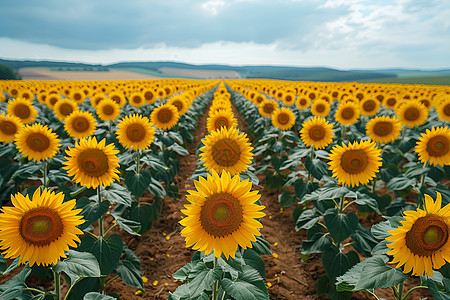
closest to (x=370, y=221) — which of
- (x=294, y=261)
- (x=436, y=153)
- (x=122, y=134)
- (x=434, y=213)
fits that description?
(x=294, y=261)

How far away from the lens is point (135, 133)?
161 inches

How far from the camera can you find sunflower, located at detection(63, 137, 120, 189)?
2828 millimetres

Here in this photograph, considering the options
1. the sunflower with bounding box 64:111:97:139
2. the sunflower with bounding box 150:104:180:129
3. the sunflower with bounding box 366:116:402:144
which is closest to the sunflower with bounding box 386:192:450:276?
the sunflower with bounding box 366:116:402:144

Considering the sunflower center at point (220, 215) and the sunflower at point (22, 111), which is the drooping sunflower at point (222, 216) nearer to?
the sunflower center at point (220, 215)

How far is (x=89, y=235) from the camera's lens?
3.26 meters

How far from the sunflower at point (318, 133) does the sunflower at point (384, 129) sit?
1.04 meters

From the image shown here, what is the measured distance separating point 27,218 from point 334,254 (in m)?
3.32

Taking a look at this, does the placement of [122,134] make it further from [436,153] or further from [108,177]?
[436,153]

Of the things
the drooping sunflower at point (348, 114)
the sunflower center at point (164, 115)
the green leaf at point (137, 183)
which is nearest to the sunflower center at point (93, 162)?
the green leaf at point (137, 183)

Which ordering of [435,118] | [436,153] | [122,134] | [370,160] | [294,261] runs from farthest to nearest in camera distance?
1. [435,118]
2. [294,261]
3. [122,134]
4. [436,153]
5. [370,160]

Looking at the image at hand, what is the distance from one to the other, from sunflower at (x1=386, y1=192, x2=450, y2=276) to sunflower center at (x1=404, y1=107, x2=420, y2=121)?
5.18 m

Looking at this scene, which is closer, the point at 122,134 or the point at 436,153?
the point at 436,153

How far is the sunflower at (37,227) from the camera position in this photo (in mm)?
1805

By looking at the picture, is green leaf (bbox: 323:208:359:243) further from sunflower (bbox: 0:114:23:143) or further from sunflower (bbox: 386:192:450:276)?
sunflower (bbox: 0:114:23:143)
